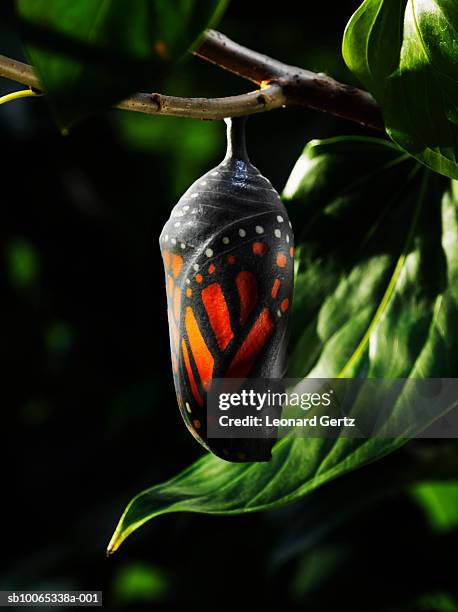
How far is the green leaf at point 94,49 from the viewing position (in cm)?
42

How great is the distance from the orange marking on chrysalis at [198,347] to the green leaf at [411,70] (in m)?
0.22

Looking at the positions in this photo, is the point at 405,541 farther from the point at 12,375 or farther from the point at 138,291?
the point at 12,375

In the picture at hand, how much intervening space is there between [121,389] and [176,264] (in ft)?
4.70

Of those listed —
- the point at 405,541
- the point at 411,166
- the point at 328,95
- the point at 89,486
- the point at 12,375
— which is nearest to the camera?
the point at 328,95

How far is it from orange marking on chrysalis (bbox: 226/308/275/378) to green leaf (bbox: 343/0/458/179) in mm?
178

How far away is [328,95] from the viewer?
28.7 inches

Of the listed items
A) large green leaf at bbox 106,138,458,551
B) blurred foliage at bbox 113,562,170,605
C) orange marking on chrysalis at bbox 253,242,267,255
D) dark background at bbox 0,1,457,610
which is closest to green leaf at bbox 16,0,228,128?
orange marking on chrysalis at bbox 253,242,267,255

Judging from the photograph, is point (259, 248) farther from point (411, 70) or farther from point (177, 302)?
point (411, 70)

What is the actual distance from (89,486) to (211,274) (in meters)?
1.47

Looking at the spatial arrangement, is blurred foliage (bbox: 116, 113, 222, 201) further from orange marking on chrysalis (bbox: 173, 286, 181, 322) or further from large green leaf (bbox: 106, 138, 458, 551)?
orange marking on chrysalis (bbox: 173, 286, 181, 322)

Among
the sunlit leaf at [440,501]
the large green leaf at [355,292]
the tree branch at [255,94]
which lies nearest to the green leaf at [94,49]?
the tree branch at [255,94]

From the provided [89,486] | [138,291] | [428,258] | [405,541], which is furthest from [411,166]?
[89,486]

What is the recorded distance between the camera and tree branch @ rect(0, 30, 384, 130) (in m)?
0.55

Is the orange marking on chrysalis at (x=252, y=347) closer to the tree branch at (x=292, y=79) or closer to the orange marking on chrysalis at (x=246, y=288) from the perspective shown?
the orange marking on chrysalis at (x=246, y=288)
